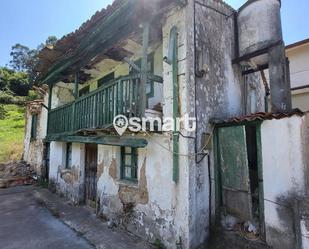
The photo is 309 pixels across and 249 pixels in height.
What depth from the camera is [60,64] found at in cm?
803

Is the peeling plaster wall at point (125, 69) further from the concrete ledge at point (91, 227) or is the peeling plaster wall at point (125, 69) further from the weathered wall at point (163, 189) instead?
the concrete ledge at point (91, 227)

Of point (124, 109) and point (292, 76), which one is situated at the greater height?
point (292, 76)

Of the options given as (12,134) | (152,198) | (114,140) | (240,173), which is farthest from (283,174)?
(12,134)

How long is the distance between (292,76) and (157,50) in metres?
6.74

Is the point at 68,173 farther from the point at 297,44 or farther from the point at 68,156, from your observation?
the point at 297,44

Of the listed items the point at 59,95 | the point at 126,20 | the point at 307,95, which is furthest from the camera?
the point at 59,95

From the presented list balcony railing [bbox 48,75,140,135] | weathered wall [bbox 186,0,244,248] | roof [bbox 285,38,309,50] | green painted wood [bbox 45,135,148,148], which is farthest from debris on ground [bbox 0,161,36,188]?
roof [bbox 285,38,309,50]

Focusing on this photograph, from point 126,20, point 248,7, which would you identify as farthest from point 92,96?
point 248,7

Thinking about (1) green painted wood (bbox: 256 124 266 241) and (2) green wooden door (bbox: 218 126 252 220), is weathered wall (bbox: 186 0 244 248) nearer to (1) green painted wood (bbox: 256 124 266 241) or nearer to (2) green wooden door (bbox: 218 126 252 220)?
(2) green wooden door (bbox: 218 126 252 220)

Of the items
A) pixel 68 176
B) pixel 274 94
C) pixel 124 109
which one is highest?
pixel 274 94

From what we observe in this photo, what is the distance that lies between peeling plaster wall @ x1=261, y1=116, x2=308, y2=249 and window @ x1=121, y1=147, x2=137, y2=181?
135 inches

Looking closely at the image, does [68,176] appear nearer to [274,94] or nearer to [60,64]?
[60,64]

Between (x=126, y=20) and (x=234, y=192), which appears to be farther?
(x=126, y=20)

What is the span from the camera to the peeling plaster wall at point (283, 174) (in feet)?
12.3
